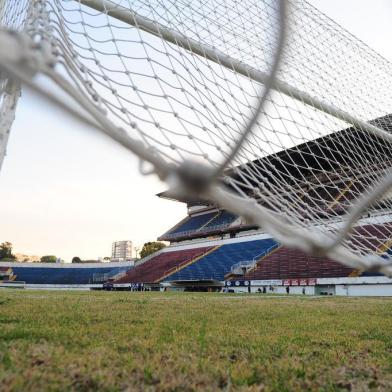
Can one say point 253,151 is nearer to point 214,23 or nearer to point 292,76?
point 292,76

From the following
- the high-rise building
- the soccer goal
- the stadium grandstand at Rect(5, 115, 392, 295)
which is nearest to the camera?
the soccer goal

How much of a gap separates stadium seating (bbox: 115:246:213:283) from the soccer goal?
20.0 metres

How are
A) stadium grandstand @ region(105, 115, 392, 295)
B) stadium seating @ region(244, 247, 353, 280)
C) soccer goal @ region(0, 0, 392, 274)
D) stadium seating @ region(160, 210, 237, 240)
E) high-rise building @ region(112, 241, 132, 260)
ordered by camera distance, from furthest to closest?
high-rise building @ region(112, 241, 132, 260)
stadium seating @ region(160, 210, 237, 240)
stadium seating @ region(244, 247, 353, 280)
stadium grandstand @ region(105, 115, 392, 295)
soccer goal @ region(0, 0, 392, 274)

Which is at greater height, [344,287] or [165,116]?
[165,116]

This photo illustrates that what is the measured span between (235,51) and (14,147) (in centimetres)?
312

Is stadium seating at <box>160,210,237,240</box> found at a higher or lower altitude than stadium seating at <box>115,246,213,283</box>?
higher

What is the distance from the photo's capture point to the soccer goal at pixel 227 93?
3.64 feet

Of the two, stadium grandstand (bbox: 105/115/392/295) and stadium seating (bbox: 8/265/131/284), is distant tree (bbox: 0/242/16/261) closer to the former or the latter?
stadium seating (bbox: 8/265/131/284)

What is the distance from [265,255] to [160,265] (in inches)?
364

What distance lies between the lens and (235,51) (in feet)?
16.0

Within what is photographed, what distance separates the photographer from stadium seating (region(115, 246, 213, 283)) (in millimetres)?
25700

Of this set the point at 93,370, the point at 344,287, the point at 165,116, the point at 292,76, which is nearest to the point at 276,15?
the point at 93,370

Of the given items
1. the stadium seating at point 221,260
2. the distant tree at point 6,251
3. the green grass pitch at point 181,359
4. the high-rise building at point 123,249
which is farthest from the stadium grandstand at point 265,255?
the high-rise building at point 123,249

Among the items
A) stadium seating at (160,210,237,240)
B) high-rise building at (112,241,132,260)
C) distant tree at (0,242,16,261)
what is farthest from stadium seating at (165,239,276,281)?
high-rise building at (112,241,132,260)
